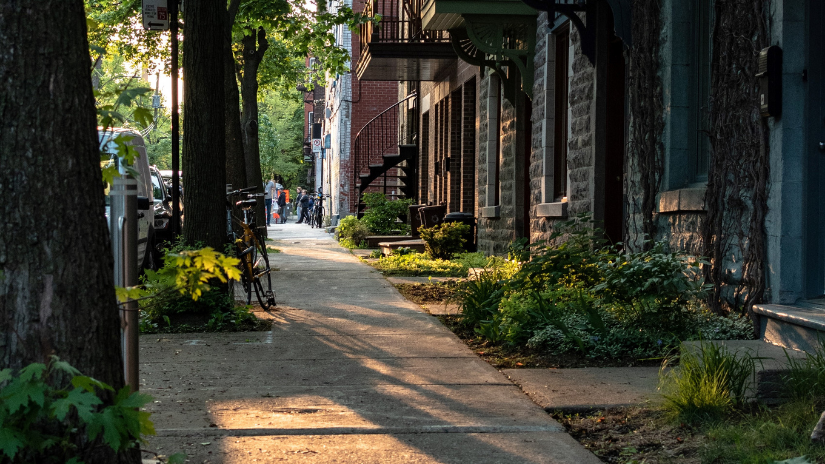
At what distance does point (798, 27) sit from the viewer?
598 centimetres

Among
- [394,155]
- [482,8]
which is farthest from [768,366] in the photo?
[394,155]

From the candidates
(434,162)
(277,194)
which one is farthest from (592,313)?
(277,194)


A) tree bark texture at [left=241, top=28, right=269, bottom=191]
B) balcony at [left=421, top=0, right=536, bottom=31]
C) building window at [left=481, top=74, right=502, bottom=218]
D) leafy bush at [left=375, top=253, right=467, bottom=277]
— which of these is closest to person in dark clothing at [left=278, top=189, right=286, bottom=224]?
tree bark texture at [left=241, top=28, right=269, bottom=191]

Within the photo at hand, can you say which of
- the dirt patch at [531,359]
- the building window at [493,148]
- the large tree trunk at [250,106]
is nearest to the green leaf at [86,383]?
the dirt patch at [531,359]

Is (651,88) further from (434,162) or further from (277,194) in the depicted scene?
(277,194)

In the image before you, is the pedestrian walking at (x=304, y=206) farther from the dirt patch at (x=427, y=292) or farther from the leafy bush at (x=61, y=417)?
the leafy bush at (x=61, y=417)

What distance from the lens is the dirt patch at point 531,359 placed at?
614 cm

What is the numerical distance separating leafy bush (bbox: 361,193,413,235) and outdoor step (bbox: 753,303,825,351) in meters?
16.6

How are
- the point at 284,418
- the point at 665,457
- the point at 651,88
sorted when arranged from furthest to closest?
1. the point at 651,88
2. the point at 284,418
3. the point at 665,457

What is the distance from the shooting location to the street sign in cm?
869

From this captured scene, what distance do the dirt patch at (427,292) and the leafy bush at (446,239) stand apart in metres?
3.71

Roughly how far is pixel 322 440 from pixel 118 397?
1546mm

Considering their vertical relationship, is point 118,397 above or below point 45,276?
below

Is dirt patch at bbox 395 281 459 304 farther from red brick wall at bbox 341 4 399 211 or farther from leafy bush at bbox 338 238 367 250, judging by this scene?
red brick wall at bbox 341 4 399 211
